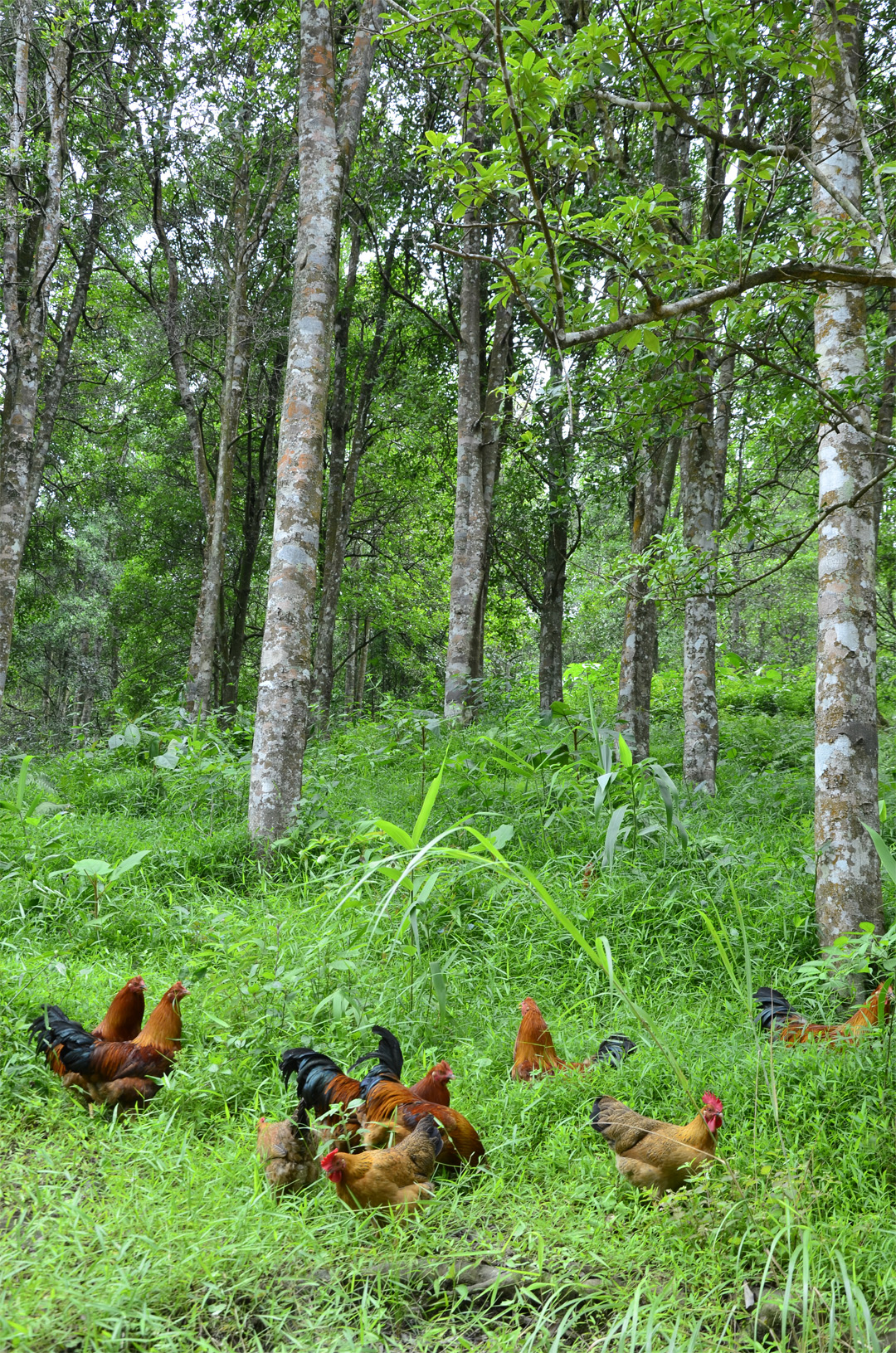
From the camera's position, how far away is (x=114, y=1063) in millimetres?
2939

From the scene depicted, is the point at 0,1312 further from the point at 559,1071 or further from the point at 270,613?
the point at 270,613

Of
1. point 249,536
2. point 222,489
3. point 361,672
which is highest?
point 249,536

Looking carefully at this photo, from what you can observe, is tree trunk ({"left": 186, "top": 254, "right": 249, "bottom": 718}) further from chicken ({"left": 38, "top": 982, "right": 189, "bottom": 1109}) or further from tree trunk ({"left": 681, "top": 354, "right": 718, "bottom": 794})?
chicken ({"left": 38, "top": 982, "right": 189, "bottom": 1109})

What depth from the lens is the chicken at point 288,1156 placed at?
95.1 inches

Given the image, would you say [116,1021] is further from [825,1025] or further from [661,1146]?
[825,1025]

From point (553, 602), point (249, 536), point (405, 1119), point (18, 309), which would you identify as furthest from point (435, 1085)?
point (249, 536)

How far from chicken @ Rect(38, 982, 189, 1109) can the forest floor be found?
0.26ft

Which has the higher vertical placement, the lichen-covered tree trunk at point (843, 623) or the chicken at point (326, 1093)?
the lichen-covered tree trunk at point (843, 623)

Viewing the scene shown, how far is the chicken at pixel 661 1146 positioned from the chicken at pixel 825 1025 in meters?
0.60

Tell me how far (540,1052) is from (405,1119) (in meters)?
0.65

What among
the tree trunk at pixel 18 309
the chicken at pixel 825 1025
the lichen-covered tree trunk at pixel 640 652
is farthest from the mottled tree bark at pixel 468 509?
the chicken at pixel 825 1025

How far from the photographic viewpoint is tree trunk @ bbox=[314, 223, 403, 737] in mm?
12320

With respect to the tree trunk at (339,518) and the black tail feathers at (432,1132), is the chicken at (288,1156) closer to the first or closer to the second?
the black tail feathers at (432,1132)

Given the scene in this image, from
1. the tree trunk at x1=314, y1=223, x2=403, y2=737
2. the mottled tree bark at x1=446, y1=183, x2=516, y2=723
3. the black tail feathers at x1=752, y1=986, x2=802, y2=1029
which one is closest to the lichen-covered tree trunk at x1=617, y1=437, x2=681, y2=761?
the mottled tree bark at x1=446, y1=183, x2=516, y2=723
